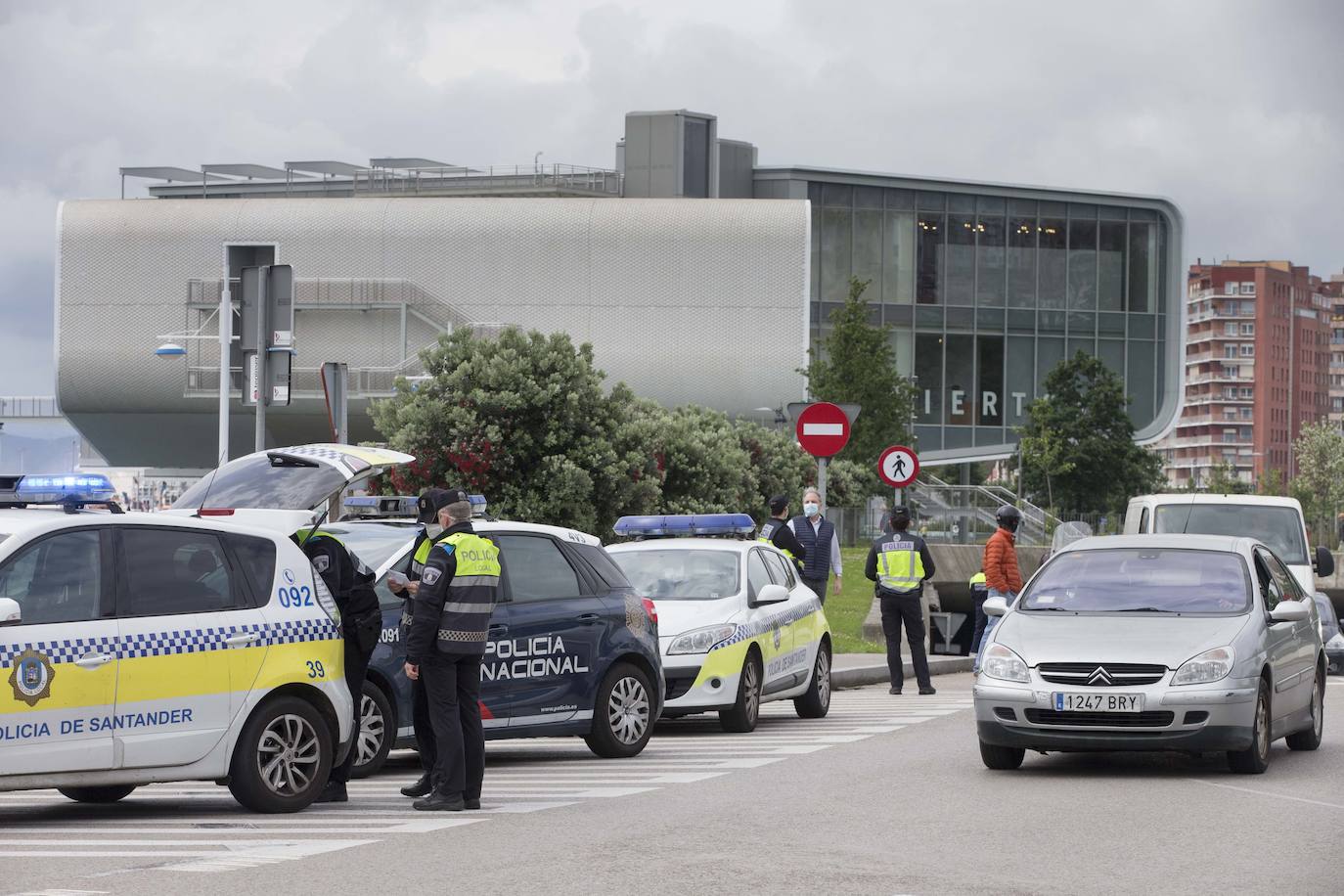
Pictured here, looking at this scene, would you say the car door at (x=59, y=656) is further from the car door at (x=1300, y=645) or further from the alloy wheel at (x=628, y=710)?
the car door at (x=1300, y=645)

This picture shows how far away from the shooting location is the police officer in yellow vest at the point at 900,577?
19734 millimetres

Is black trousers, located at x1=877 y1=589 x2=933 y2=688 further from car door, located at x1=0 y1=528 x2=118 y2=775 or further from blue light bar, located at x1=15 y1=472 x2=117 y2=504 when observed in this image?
car door, located at x1=0 y1=528 x2=118 y2=775

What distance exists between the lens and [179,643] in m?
9.97

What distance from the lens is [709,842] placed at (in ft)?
30.5

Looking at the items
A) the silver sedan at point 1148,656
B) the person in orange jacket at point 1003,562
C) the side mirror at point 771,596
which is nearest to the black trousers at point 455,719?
the silver sedan at point 1148,656

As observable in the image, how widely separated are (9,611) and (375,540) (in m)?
4.14

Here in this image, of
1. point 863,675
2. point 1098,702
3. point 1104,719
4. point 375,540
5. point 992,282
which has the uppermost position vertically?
point 992,282

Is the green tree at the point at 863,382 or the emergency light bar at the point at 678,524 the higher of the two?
the green tree at the point at 863,382

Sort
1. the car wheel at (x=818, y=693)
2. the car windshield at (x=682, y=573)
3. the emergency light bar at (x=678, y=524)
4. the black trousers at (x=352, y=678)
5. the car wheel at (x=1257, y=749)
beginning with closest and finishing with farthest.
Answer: the black trousers at (x=352, y=678) → the car wheel at (x=1257, y=749) → the car windshield at (x=682, y=573) → the emergency light bar at (x=678, y=524) → the car wheel at (x=818, y=693)

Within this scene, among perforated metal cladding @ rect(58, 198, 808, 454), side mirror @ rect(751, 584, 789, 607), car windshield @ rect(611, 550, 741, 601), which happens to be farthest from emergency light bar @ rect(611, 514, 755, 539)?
perforated metal cladding @ rect(58, 198, 808, 454)

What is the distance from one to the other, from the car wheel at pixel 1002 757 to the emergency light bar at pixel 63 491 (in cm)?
565

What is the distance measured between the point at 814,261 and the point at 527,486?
45899mm

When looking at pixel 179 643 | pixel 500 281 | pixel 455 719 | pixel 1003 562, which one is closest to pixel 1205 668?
pixel 455 719

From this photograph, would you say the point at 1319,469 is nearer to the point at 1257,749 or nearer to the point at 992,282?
the point at 992,282
